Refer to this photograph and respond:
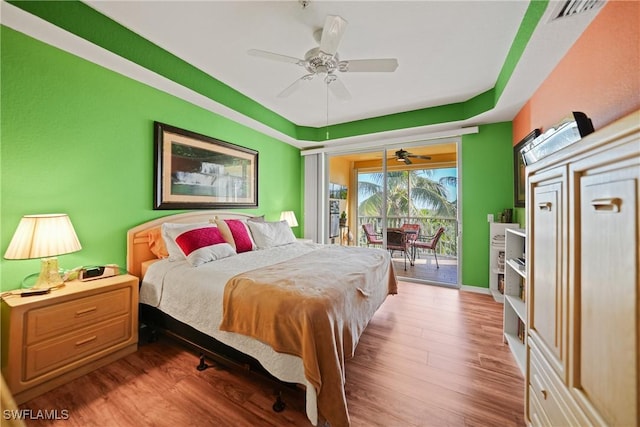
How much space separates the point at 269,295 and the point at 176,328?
115cm

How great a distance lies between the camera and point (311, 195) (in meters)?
4.90

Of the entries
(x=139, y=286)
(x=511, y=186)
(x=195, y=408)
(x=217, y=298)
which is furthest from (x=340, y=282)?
(x=511, y=186)

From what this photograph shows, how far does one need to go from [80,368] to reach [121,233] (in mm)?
1109

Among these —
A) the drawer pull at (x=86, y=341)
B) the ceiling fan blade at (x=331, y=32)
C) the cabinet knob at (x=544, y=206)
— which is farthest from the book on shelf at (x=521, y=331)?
the drawer pull at (x=86, y=341)

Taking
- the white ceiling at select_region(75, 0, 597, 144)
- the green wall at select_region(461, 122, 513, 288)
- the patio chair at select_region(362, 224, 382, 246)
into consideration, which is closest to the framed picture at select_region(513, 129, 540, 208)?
the green wall at select_region(461, 122, 513, 288)

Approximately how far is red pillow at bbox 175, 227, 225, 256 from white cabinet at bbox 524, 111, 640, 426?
2496 millimetres

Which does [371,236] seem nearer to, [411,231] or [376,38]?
[411,231]

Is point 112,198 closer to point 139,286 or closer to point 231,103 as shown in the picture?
point 139,286

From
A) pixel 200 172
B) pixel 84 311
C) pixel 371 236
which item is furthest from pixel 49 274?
pixel 371 236

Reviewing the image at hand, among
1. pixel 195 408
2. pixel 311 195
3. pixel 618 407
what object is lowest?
pixel 195 408

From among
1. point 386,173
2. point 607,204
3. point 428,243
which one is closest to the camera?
point 607,204

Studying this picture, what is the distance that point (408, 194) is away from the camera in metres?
5.61

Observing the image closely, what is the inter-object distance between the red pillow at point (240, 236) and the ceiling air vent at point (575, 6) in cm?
317

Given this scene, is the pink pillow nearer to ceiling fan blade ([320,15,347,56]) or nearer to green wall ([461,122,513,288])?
ceiling fan blade ([320,15,347,56])
